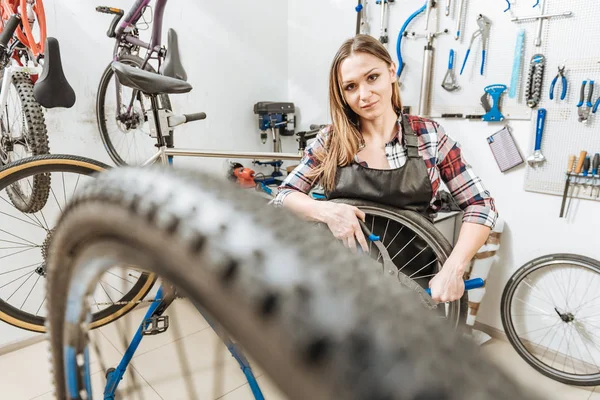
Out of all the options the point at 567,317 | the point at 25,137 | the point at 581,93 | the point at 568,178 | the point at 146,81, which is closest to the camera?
the point at 146,81

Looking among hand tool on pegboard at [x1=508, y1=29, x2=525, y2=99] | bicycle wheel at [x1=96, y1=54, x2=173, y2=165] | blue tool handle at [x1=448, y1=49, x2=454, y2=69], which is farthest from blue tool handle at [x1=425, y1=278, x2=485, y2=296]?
bicycle wheel at [x1=96, y1=54, x2=173, y2=165]

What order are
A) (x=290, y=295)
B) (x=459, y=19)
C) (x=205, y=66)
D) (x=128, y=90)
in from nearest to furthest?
(x=290, y=295)
(x=459, y=19)
(x=128, y=90)
(x=205, y=66)

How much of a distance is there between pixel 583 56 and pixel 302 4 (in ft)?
5.75

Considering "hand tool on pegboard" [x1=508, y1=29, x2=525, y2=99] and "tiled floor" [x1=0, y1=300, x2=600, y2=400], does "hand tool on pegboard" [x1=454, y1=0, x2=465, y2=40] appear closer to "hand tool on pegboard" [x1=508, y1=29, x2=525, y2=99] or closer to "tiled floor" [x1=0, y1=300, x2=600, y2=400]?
"hand tool on pegboard" [x1=508, y1=29, x2=525, y2=99]

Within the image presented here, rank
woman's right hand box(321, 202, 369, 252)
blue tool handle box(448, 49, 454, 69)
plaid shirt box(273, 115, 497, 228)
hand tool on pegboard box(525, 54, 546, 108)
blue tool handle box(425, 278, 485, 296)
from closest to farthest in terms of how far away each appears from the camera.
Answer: blue tool handle box(425, 278, 485, 296), woman's right hand box(321, 202, 369, 252), plaid shirt box(273, 115, 497, 228), hand tool on pegboard box(525, 54, 546, 108), blue tool handle box(448, 49, 454, 69)

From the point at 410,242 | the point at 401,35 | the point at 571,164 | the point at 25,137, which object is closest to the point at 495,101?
the point at 571,164

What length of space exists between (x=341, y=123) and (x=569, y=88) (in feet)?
3.62

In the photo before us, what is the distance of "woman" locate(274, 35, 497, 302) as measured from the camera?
1.17 metres

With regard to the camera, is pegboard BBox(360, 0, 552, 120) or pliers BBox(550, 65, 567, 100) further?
pegboard BBox(360, 0, 552, 120)

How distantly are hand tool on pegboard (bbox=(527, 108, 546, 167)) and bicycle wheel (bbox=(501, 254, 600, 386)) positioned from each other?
0.45m

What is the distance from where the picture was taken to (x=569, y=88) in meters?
1.59

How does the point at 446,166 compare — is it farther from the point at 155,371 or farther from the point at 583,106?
the point at 155,371

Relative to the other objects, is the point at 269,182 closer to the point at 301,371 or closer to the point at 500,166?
the point at 500,166

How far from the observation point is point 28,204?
4.88 ft
